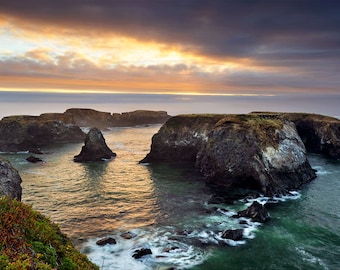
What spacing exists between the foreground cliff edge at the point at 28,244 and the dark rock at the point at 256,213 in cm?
3609

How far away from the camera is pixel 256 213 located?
4816cm

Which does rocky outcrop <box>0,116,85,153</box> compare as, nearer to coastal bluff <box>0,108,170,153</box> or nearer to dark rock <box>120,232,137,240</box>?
coastal bluff <box>0,108,170,153</box>

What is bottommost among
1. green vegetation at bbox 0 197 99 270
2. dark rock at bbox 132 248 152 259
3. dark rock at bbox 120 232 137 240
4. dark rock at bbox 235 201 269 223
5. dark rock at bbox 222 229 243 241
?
dark rock at bbox 120 232 137 240

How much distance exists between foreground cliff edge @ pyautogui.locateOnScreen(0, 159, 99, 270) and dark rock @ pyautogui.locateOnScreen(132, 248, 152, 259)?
1980 cm

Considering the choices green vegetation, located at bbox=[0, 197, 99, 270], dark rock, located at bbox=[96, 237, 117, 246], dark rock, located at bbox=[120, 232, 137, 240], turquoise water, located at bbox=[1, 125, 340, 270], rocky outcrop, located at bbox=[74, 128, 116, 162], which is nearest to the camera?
green vegetation, located at bbox=[0, 197, 99, 270]

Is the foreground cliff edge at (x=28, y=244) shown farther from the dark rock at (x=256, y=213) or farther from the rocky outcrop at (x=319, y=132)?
the rocky outcrop at (x=319, y=132)

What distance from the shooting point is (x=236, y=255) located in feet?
121

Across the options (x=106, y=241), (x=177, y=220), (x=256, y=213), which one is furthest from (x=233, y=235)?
(x=106, y=241)

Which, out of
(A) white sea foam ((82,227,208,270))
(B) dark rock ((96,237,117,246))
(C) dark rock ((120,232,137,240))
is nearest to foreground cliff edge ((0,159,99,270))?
(A) white sea foam ((82,227,208,270))

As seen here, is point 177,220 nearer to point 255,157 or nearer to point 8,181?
point 8,181

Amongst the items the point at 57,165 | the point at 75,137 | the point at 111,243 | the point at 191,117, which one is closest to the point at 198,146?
the point at 191,117

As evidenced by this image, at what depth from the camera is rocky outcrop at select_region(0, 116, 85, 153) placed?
122m

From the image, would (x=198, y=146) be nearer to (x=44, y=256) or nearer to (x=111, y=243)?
(x=111, y=243)

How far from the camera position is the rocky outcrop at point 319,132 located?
351ft
